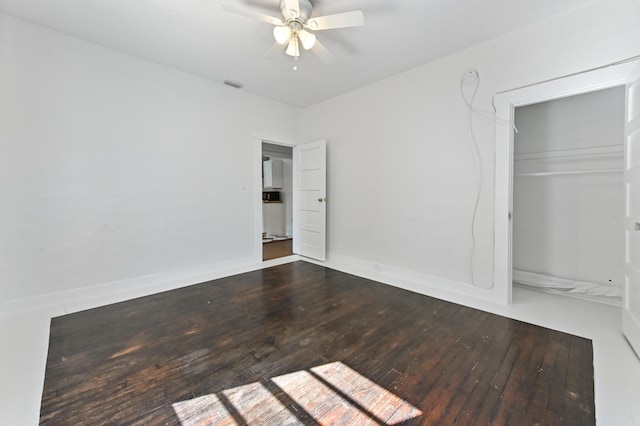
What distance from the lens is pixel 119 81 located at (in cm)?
311

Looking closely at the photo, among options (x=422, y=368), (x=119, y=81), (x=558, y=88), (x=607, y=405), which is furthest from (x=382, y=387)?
(x=119, y=81)

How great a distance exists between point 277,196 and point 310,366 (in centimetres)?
601

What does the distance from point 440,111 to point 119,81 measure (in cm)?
388

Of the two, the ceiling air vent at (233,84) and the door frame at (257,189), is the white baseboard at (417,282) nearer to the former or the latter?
the door frame at (257,189)

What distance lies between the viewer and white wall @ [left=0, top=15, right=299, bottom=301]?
2.59m

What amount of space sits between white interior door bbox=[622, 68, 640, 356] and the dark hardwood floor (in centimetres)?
38

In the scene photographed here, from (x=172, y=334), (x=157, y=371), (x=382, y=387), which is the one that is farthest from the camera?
(x=172, y=334)

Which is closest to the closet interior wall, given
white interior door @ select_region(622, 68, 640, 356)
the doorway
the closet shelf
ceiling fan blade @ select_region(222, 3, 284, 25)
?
the closet shelf

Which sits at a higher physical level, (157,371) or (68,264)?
(68,264)

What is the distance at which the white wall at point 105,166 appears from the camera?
2586 mm

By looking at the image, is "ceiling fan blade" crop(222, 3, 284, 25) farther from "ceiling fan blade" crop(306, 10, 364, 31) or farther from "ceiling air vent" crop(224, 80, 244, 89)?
"ceiling air vent" crop(224, 80, 244, 89)

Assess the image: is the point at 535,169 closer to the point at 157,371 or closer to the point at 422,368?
the point at 422,368

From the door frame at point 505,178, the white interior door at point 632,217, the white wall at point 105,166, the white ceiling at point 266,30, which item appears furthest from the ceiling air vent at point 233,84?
the white interior door at point 632,217

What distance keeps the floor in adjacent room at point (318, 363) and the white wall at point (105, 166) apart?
0.64 meters
